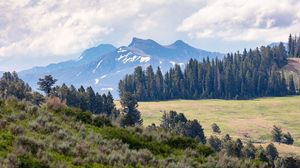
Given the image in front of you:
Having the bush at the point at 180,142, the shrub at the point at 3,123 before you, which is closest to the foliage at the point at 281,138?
the bush at the point at 180,142

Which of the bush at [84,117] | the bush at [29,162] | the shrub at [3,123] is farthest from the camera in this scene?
the bush at [84,117]

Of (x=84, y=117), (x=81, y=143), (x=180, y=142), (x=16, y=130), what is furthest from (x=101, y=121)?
(x=16, y=130)

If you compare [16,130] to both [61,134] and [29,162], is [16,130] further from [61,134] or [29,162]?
[29,162]

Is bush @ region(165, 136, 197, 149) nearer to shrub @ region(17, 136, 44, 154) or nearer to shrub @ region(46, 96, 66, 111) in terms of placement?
shrub @ region(46, 96, 66, 111)

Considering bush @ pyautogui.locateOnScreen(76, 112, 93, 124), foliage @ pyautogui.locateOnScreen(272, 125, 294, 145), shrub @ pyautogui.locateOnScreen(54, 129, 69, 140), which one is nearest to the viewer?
shrub @ pyautogui.locateOnScreen(54, 129, 69, 140)

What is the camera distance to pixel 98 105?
12431cm

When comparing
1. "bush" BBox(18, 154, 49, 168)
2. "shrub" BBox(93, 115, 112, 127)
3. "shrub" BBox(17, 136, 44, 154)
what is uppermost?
"shrub" BBox(93, 115, 112, 127)

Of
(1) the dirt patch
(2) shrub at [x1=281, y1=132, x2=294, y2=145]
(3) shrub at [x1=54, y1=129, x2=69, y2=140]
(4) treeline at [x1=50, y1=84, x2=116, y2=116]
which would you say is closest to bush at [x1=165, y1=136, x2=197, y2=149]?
(3) shrub at [x1=54, y1=129, x2=69, y2=140]

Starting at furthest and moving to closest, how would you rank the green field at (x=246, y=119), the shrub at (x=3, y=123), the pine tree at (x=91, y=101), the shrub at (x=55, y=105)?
the green field at (x=246, y=119) < the pine tree at (x=91, y=101) < the shrub at (x=55, y=105) < the shrub at (x=3, y=123)

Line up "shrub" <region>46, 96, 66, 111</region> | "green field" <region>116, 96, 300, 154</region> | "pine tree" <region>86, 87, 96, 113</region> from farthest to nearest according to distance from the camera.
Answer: "green field" <region>116, 96, 300, 154</region> < "pine tree" <region>86, 87, 96, 113</region> < "shrub" <region>46, 96, 66, 111</region>

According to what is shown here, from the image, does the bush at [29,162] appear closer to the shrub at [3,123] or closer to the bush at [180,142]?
the shrub at [3,123]

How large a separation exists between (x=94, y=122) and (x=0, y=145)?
35.6ft

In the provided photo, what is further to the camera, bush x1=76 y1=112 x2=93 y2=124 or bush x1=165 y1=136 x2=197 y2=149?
bush x1=76 y1=112 x2=93 y2=124

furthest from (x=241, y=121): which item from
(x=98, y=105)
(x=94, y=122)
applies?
(x=94, y=122)
